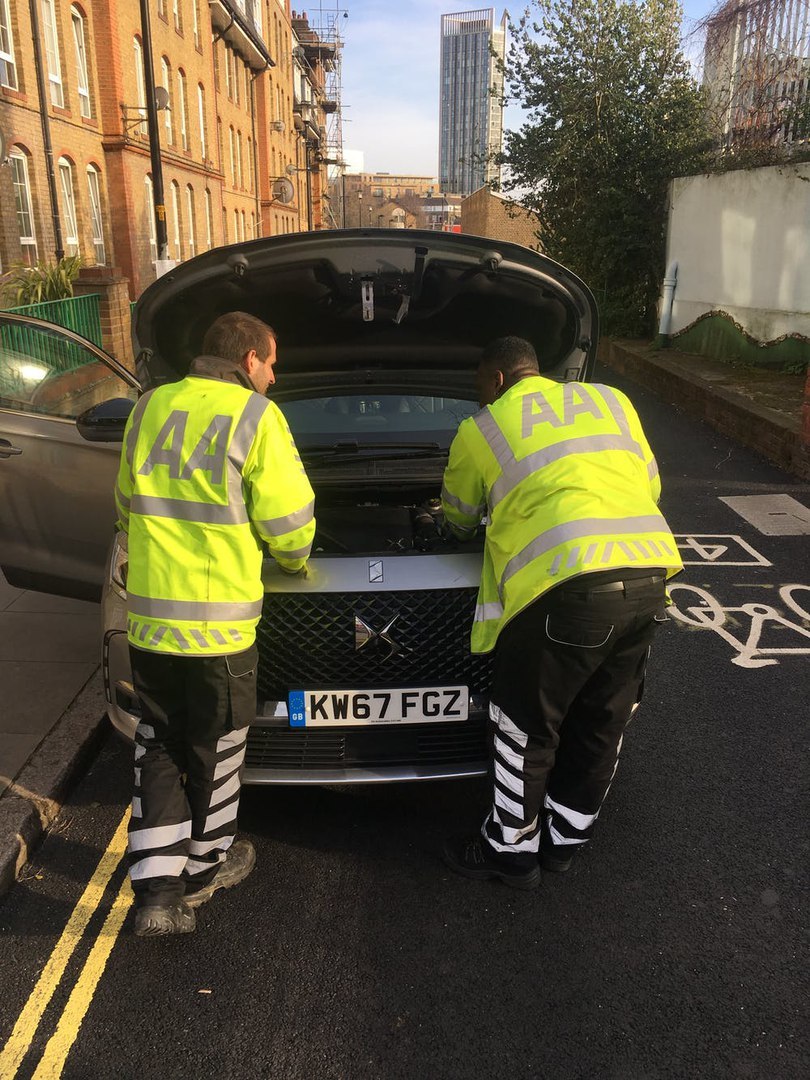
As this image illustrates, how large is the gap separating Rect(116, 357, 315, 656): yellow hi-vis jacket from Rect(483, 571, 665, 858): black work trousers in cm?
85

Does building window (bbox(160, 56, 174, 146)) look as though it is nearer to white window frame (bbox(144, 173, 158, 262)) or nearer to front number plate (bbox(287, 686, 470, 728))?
white window frame (bbox(144, 173, 158, 262))

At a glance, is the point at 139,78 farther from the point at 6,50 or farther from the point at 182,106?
the point at 6,50

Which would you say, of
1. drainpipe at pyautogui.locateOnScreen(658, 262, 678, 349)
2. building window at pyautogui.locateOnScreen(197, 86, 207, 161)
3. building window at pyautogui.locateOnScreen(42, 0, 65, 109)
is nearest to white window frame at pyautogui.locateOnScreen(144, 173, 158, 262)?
building window at pyautogui.locateOnScreen(42, 0, 65, 109)

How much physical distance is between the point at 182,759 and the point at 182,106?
104 feet

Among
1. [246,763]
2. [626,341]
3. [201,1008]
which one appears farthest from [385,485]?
[626,341]

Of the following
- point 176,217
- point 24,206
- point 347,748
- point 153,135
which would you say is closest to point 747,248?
point 153,135

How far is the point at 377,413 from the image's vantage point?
441 centimetres

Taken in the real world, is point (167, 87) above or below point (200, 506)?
above

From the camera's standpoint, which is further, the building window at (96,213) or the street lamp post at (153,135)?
the building window at (96,213)

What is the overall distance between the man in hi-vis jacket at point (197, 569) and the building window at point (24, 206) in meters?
18.1

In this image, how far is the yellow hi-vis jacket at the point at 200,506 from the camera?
8.23ft

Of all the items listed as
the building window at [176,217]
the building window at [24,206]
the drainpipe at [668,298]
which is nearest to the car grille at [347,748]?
the drainpipe at [668,298]

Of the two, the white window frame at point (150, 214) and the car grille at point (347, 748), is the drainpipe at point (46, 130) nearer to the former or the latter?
the white window frame at point (150, 214)

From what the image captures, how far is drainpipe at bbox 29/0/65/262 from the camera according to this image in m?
18.0
